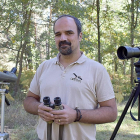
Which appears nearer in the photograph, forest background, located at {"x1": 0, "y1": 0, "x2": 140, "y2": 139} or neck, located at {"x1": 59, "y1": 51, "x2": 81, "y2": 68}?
neck, located at {"x1": 59, "y1": 51, "x2": 81, "y2": 68}

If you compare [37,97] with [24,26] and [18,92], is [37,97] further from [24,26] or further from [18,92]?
[18,92]

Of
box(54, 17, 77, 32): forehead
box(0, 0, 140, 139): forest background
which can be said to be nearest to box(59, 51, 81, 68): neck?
box(54, 17, 77, 32): forehead

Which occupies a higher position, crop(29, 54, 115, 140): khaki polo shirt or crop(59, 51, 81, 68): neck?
crop(59, 51, 81, 68): neck

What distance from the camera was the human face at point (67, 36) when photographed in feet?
5.44

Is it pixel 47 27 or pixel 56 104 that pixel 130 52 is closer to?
pixel 56 104

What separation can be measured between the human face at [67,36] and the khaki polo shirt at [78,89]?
0.43 ft

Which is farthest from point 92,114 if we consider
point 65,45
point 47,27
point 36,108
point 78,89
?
point 47,27

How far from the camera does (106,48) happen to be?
1103 centimetres

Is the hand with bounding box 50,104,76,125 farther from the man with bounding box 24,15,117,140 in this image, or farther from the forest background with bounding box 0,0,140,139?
the forest background with bounding box 0,0,140,139

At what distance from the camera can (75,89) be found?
59.7 inches

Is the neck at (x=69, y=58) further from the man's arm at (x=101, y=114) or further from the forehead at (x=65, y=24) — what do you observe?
the man's arm at (x=101, y=114)

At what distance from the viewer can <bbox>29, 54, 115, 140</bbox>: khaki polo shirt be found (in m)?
1.52

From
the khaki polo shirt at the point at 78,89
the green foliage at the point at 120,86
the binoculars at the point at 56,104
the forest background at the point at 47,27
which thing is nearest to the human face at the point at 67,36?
the khaki polo shirt at the point at 78,89

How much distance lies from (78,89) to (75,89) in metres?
0.02
